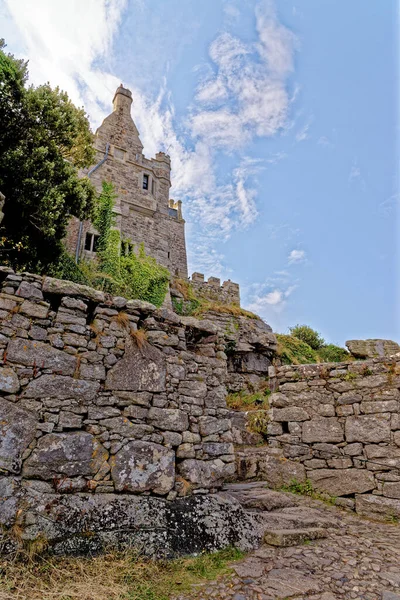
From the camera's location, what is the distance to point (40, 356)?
164 inches

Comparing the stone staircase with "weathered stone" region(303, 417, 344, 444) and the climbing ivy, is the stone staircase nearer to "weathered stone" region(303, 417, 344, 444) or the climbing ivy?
"weathered stone" region(303, 417, 344, 444)

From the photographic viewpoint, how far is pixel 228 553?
4.07 metres

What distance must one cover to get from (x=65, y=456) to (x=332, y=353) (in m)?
16.3

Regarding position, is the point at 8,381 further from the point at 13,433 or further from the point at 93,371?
the point at 93,371

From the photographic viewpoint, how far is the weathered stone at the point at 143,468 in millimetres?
4152

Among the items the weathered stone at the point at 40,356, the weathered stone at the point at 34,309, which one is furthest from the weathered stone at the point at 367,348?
the weathered stone at the point at 34,309

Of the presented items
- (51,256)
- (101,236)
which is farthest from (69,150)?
(101,236)

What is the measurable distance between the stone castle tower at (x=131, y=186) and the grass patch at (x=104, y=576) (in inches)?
594

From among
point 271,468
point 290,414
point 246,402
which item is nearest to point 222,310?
point 246,402

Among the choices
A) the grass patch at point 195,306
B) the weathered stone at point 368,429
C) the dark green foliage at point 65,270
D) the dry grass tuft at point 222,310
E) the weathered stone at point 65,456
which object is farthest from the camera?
the grass patch at point 195,306

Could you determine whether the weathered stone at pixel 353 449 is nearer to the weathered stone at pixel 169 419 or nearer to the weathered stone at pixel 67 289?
the weathered stone at pixel 169 419

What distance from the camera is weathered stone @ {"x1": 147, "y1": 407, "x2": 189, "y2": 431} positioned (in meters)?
4.60

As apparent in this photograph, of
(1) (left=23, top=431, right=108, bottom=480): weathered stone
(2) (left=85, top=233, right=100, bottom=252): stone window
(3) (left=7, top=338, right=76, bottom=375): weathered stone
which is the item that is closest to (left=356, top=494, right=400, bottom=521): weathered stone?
(1) (left=23, top=431, right=108, bottom=480): weathered stone

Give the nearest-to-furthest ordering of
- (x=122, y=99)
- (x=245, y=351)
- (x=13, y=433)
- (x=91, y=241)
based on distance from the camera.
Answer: (x=13, y=433) → (x=245, y=351) → (x=91, y=241) → (x=122, y=99)
